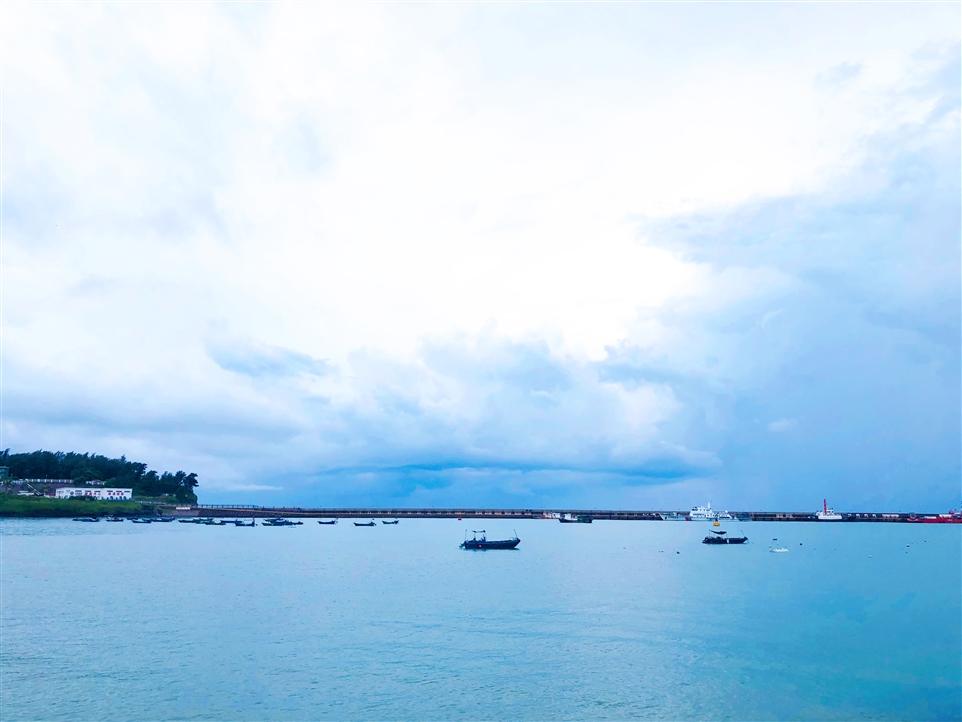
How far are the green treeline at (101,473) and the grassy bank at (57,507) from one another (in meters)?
26.6

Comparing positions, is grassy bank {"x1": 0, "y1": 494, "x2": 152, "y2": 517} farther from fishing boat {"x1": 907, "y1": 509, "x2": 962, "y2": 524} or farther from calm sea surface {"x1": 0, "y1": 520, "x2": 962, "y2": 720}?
fishing boat {"x1": 907, "y1": 509, "x2": 962, "y2": 524}

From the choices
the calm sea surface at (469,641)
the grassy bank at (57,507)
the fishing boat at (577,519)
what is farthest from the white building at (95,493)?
the fishing boat at (577,519)

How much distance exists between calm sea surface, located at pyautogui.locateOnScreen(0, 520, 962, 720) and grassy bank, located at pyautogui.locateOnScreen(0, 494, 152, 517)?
8001cm

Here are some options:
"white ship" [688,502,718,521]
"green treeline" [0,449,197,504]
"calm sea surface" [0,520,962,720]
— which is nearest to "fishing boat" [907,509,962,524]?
"white ship" [688,502,718,521]

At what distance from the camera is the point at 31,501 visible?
136125 mm

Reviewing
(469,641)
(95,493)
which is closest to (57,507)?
(95,493)

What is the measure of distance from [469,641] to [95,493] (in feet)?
510

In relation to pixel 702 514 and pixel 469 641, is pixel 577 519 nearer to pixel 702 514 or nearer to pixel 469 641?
pixel 702 514

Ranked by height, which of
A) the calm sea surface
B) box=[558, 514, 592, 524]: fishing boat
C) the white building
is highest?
the white building

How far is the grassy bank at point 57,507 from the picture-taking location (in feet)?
436

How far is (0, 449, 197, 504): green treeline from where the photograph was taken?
171125 millimetres

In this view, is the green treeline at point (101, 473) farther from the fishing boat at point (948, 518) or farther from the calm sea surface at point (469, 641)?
the fishing boat at point (948, 518)

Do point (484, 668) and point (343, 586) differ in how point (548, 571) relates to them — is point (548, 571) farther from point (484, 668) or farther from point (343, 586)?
point (484, 668)

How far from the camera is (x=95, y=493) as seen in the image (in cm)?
16000
